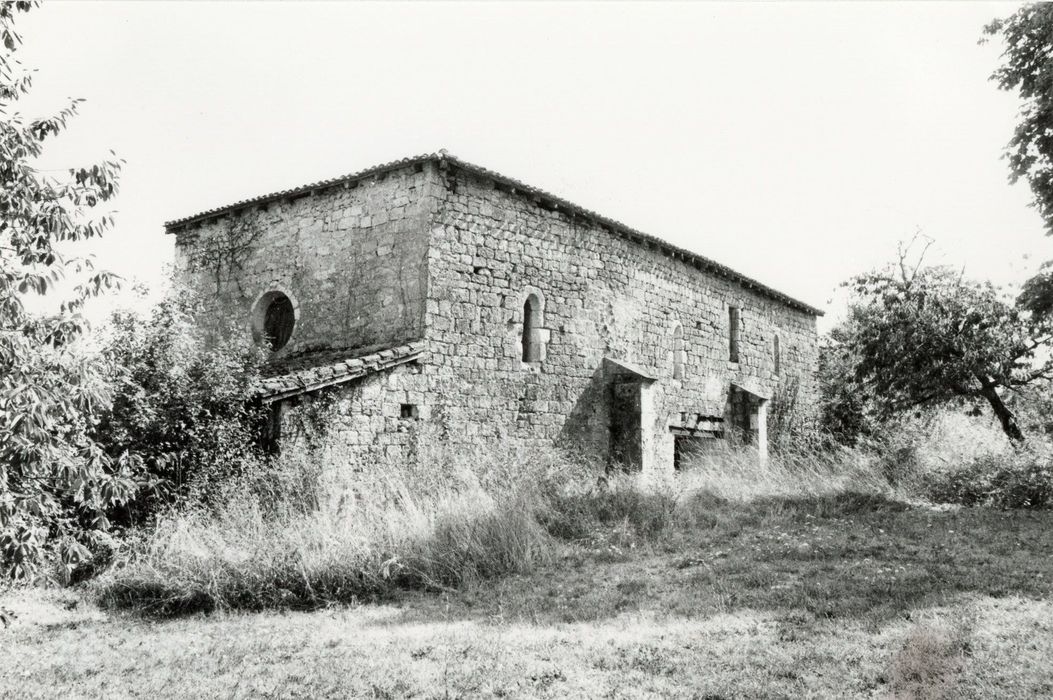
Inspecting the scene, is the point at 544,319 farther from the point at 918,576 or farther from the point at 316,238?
the point at 918,576

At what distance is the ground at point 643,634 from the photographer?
523 cm

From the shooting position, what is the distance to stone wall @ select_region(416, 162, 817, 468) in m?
13.0

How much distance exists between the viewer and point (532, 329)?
14.3 m

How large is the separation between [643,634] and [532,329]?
8.49m

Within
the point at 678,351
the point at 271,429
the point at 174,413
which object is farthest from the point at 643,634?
the point at 678,351

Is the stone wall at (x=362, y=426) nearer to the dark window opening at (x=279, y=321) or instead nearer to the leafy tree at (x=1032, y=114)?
the dark window opening at (x=279, y=321)

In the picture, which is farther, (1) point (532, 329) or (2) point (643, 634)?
A: (1) point (532, 329)

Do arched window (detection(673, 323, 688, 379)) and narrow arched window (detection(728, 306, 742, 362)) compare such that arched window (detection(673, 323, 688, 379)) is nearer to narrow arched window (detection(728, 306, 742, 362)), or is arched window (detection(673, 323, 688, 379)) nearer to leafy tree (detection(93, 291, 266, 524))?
narrow arched window (detection(728, 306, 742, 362))

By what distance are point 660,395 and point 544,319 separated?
13.1ft

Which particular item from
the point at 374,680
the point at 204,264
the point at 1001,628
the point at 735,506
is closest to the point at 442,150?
the point at 204,264

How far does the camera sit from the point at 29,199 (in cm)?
492

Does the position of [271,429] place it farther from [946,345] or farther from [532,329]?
→ [946,345]

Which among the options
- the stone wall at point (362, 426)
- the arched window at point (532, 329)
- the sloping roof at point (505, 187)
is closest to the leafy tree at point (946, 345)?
the sloping roof at point (505, 187)

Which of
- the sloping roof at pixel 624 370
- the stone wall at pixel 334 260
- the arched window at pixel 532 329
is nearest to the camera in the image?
the stone wall at pixel 334 260
